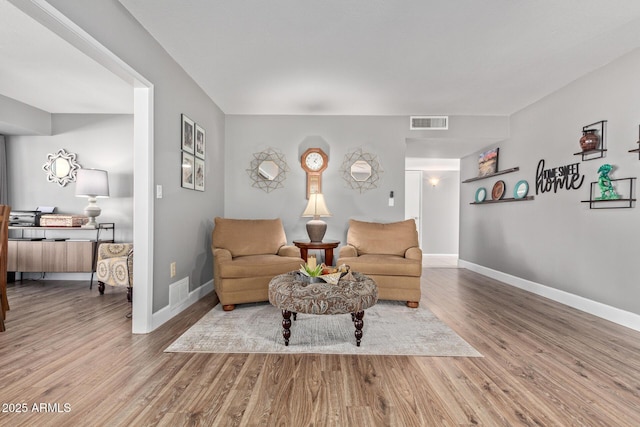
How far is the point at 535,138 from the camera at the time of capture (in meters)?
4.13

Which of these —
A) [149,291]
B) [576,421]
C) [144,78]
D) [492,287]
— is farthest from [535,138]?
[149,291]

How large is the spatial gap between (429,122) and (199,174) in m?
3.28

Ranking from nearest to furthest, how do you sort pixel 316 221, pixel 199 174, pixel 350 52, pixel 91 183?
pixel 350 52 < pixel 199 174 < pixel 316 221 < pixel 91 183

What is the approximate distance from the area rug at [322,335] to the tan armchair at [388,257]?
0.29 m

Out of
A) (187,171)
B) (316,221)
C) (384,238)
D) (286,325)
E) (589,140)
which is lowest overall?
(286,325)

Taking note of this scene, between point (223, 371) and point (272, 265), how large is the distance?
1353 mm

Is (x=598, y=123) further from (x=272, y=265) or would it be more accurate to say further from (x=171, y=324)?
(x=171, y=324)

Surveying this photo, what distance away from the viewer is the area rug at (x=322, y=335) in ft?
7.31

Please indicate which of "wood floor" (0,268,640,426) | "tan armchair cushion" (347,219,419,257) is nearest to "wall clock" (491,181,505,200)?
"tan armchair cushion" (347,219,419,257)

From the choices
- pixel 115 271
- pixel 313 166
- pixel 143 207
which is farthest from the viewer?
pixel 313 166

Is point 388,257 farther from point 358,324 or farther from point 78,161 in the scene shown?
point 78,161

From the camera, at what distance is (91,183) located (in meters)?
4.17

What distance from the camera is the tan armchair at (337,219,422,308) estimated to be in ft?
11.0

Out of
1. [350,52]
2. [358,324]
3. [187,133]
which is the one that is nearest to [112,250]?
[187,133]
